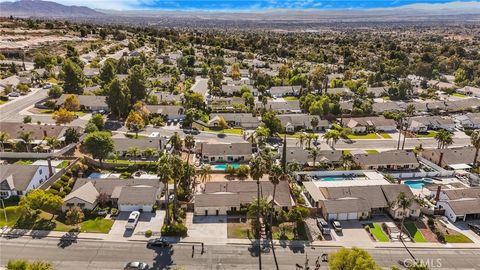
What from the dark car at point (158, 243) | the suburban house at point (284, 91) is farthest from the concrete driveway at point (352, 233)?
the suburban house at point (284, 91)

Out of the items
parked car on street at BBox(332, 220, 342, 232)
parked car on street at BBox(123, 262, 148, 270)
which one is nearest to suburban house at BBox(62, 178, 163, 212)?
parked car on street at BBox(123, 262, 148, 270)

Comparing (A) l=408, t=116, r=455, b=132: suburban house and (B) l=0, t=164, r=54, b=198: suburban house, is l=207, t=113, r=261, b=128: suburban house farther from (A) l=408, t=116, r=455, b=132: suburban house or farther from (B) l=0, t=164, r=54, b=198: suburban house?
(B) l=0, t=164, r=54, b=198: suburban house

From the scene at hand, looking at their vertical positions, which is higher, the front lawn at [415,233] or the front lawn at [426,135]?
the front lawn at [426,135]

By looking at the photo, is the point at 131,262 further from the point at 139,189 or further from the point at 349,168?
the point at 349,168

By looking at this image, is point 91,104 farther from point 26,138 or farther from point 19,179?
point 19,179

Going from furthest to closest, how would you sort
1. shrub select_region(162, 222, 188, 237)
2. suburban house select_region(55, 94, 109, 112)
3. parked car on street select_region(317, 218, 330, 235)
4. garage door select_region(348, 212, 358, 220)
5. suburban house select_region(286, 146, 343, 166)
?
suburban house select_region(55, 94, 109, 112)
suburban house select_region(286, 146, 343, 166)
garage door select_region(348, 212, 358, 220)
parked car on street select_region(317, 218, 330, 235)
shrub select_region(162, 222, 188, 237)

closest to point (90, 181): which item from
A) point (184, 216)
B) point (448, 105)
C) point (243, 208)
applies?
point (184, 216)

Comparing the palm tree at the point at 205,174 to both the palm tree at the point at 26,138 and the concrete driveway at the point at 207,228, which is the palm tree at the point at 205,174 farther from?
the palm tree at the point at 26,138
